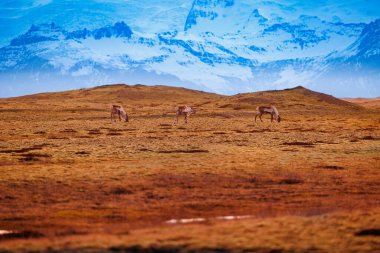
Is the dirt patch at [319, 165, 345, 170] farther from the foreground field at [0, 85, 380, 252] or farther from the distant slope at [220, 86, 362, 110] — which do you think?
the distant slope at [220, 86, 362, 110]

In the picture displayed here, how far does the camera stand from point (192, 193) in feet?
80.1

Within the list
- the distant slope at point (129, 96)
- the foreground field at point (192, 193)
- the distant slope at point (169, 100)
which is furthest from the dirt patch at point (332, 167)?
the distant slope at point (129, 96)

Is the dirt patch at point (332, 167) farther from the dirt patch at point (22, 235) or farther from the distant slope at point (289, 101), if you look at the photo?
the distant slope at point (289, 101)

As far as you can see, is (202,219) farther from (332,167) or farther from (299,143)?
(299,143)

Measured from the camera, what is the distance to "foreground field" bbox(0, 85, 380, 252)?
16484mm

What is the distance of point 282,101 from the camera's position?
389ft

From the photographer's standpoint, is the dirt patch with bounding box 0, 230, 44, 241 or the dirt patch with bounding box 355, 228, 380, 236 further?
the dirt patch with bounding box 0, 230, 44, 241

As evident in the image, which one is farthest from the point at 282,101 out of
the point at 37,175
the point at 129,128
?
the point at 37,175

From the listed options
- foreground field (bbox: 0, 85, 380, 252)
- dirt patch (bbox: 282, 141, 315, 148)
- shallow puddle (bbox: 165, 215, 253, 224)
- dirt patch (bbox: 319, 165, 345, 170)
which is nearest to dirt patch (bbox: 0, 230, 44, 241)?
foreground field (bbox: 0, 85, 380, 252)

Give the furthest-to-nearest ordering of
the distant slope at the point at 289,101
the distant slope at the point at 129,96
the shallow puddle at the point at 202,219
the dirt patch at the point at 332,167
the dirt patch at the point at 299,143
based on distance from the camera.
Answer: the distant slope at the point at 129,96 < the distant slope at the point at 289,101 < the dirt patch at the point at 299,143 < the dirt patch at the point at 332,167 < the shallow puddle at the point at 202,219

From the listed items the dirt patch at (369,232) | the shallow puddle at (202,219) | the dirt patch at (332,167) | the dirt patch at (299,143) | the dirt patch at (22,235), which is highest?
the dirt patch at (299,143)

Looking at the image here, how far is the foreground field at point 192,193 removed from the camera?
16484 millimetres

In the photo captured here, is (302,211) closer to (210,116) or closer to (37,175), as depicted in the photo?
A: (37,175)

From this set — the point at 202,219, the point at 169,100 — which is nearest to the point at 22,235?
the point at 202,219
